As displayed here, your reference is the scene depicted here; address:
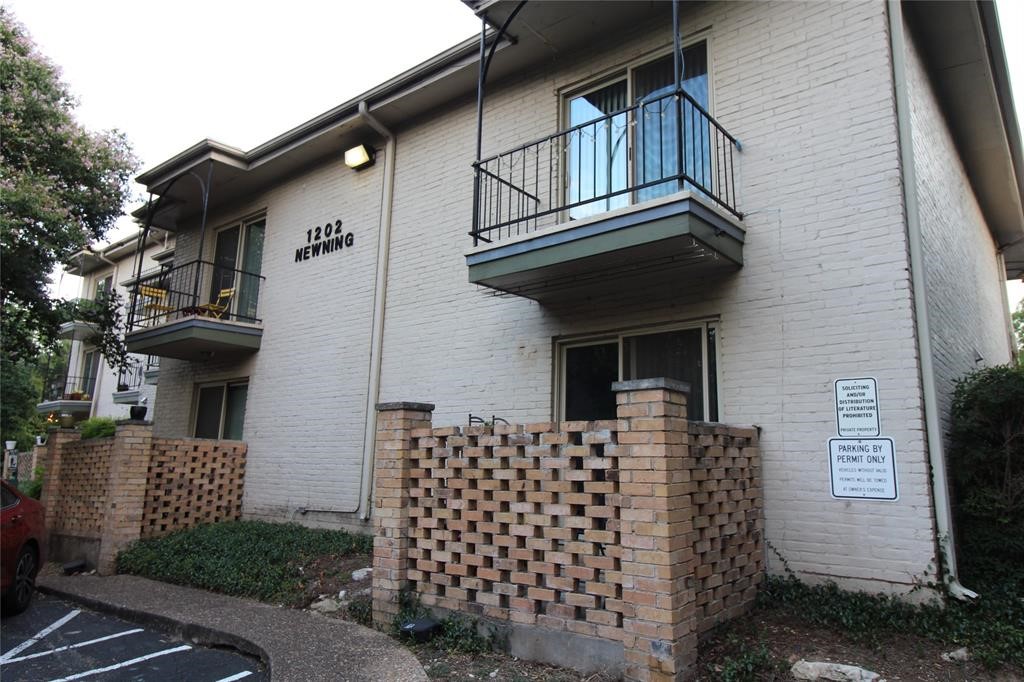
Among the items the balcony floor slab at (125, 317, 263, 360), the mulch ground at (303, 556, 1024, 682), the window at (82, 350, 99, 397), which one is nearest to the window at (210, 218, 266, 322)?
the balcony floor slab at (125, 317, 263, 360)

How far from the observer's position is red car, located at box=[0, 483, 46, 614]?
22.2 ft

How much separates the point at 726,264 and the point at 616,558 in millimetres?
3098

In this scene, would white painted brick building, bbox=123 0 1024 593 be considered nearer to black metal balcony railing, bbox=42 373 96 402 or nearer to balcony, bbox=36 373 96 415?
balcony, bbox=36 373 96 415

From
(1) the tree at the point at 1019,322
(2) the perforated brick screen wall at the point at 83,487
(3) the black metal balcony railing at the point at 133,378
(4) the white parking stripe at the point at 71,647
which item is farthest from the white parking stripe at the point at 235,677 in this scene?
(1) the tree at the point at 1019,322

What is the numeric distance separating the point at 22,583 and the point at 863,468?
331 inches

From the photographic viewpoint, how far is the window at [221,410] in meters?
11.4

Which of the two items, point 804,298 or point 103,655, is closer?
point 103,655

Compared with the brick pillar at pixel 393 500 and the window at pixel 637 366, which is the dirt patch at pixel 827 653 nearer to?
the window at pixel 637 366

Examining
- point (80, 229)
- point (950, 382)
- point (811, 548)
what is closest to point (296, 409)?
point (80, 229)

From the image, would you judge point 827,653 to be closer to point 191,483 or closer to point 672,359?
Answer: point 672,359

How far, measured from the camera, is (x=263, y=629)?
226 inches

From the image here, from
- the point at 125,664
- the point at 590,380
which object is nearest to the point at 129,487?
the point at 125,664

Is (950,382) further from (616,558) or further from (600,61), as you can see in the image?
(600,61)

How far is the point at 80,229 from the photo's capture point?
11.3m
